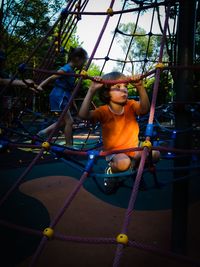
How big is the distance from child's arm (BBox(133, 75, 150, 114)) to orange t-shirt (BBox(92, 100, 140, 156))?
0.29 ft

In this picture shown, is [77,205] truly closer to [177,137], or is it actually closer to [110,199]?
[110,199]

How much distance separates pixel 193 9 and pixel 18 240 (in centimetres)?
229

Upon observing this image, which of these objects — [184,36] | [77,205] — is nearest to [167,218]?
[77,205]

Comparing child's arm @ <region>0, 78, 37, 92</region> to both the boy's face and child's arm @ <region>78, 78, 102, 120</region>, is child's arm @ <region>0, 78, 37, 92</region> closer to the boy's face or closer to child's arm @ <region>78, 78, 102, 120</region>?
child's arm @ <region>78, 78, 102, 120</region>

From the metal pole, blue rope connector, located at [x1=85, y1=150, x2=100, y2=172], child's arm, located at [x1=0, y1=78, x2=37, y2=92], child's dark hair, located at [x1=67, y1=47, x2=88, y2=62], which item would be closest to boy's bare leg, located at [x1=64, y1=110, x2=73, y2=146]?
child's dark hair, located at [x1=67, y1=47, x2=88, y2=62]

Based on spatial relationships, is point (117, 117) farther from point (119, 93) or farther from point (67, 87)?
point (67, 87)

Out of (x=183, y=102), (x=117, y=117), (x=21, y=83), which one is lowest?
(x=117, y=117)

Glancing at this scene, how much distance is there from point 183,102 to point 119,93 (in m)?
0.49

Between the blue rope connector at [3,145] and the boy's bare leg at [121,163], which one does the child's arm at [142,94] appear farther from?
the blue rope connector at [3,145]

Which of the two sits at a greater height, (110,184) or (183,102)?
(183,102)

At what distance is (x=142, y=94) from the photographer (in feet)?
6.15

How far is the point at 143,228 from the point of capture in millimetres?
2602

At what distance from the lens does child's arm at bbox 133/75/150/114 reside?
167cm

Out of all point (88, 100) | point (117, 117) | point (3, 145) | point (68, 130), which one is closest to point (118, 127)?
point (117, 117)
